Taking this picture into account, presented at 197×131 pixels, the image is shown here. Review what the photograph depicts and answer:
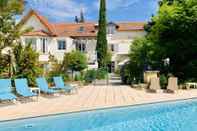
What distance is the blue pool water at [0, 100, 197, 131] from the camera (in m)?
15.0

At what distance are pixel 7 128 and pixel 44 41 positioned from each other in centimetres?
4291

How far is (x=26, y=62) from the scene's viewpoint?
85.8 feet

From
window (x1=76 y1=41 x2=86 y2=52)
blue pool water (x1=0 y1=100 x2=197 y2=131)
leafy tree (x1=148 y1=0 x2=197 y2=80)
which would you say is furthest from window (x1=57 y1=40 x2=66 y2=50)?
blue pool water (x1=0 y1=100 x2=197 y2=131)

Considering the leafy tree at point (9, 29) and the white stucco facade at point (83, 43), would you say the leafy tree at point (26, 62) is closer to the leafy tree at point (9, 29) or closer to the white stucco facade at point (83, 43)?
the leafy tree at point (9, 29)

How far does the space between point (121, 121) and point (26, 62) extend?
440 inches

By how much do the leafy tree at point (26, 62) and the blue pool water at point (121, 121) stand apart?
28.6 ft

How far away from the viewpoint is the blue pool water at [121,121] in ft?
49.1

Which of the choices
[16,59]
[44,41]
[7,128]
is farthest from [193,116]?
[44,41]

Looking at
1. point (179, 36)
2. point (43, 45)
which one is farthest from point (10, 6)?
point (43, 45)

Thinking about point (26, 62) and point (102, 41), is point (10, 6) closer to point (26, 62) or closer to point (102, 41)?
point (26, 62)

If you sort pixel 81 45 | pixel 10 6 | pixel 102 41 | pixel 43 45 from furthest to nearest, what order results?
pixel 81 45 → pixel 102 41 → pixel 43 45 → pixel 10 6

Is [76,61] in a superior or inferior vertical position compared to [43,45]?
inferior

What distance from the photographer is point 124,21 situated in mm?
74188

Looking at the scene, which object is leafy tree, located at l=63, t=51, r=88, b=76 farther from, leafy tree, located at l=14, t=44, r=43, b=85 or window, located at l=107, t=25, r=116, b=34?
window, located at l=107, t=25, r=116, b=34
